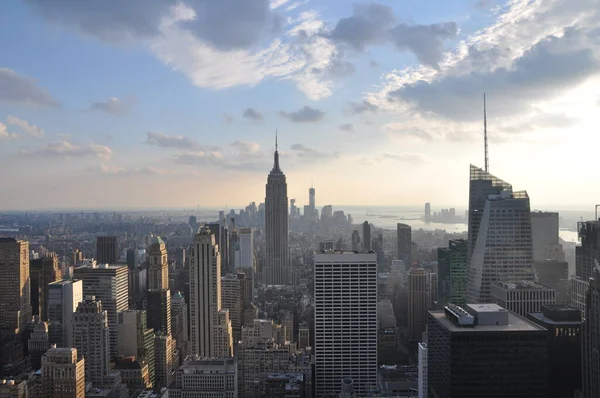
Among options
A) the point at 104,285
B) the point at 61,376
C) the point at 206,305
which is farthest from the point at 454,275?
the point at 61,376

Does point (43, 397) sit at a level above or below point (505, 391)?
below

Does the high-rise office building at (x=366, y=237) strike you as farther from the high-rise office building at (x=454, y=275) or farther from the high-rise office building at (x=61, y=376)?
the high-rise office building at (x=61, y=376)

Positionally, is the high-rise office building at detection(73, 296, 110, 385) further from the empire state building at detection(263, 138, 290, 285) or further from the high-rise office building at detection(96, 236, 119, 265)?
the empire state building at detection(263, 138, 290, 285)

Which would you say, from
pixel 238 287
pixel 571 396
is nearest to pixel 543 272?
pixel 571 396

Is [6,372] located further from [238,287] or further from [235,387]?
[238,287]

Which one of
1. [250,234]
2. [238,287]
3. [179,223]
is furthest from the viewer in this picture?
[250,234]

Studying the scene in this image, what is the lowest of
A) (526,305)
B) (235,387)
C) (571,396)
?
(235,387)
